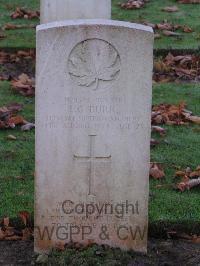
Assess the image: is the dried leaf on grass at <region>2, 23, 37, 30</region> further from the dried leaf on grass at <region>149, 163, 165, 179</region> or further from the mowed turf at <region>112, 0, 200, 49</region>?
the dried leaf on grass at <region>149, 163, 165, 179</region>

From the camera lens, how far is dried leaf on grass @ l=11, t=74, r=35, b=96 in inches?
377

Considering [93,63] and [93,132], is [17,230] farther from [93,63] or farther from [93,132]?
[93,63]

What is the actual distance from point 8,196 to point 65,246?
42.1 inches

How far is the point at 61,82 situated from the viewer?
518 centimetres

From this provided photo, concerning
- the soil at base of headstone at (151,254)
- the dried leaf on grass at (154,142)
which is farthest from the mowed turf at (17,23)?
the soil at base of headstone at (151,254)

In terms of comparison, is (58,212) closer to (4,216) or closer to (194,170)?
(4,216)

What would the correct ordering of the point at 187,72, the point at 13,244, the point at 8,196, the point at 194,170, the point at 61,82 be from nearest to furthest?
the point at 61,82
the point at 13,244
the point at 8,196
the point at 194,170
the point at 187,72

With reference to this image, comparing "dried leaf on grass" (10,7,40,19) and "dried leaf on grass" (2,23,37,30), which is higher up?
"dried leaf on grass" (10,7,40,19)

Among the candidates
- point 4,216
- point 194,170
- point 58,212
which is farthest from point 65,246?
point 194,170

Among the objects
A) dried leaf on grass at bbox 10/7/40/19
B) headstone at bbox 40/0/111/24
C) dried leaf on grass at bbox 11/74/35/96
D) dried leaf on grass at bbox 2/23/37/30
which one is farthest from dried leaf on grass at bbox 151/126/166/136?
dried leaf on grass at bbox 10/7/40/19

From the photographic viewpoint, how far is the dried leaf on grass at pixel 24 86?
9.57 m

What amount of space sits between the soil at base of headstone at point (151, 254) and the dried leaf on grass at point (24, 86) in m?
4.02

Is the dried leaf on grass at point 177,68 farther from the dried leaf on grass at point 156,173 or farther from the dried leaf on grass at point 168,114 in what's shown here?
→ the dried leaf on grass at point 156,173

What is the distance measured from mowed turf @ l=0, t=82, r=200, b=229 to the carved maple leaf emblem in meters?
1.28
